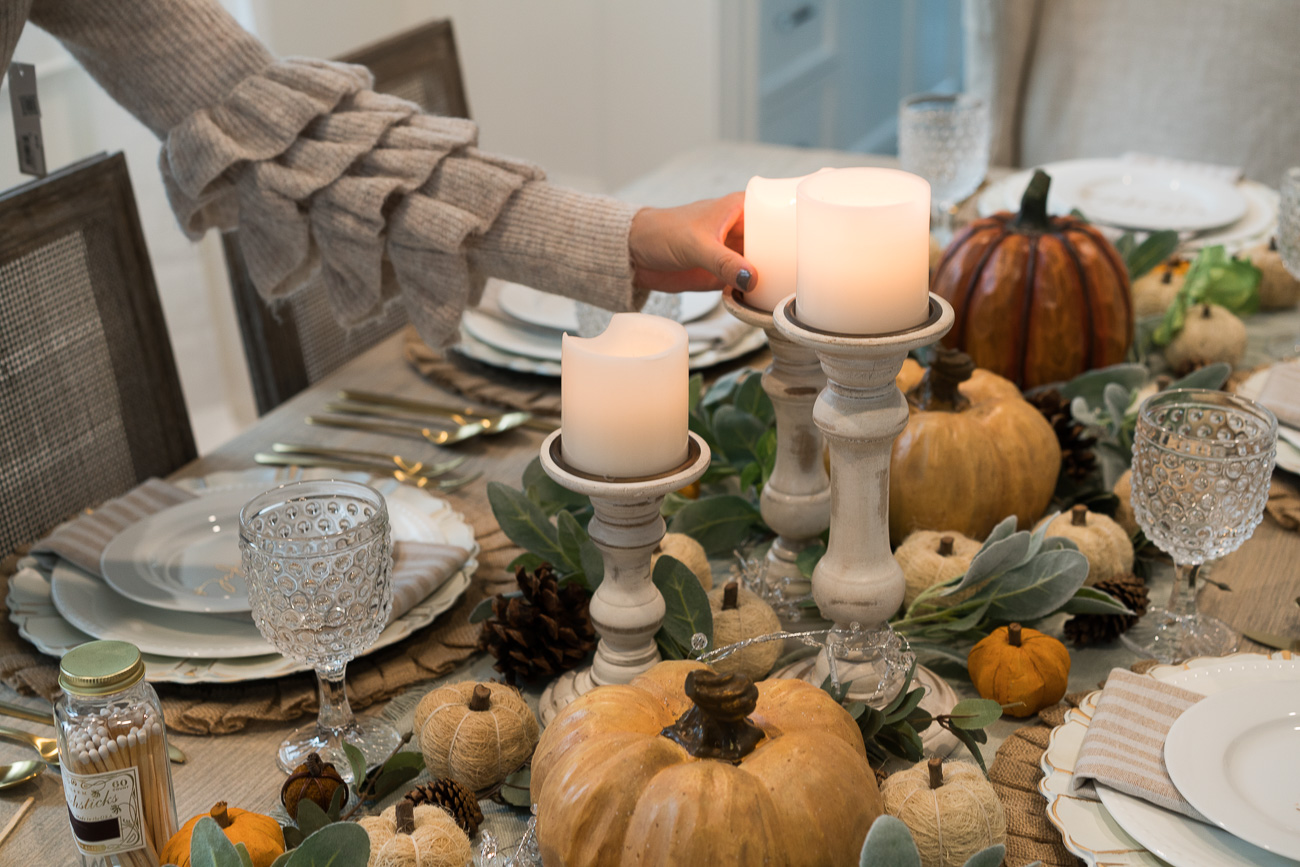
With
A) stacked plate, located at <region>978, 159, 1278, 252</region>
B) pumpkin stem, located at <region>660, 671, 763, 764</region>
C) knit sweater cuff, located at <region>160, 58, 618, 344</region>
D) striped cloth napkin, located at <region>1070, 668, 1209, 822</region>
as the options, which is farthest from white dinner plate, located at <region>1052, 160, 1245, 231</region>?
pumpkin stem, located at <region>660, 671, 763, 764</region>

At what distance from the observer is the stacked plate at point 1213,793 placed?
1.98 feet

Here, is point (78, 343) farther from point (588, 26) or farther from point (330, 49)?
point (588, 26)

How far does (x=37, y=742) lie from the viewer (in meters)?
0.75

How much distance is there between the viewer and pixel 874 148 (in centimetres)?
457

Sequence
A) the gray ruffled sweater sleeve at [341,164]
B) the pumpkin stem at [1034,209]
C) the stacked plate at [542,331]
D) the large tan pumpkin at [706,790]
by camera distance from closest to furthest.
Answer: the large tan pumpkin at [706,790] < the gray ruffled sweater sleeve at [341,164] < the pumpkin stem at [1034,209] < the stacked plate at [542,331]

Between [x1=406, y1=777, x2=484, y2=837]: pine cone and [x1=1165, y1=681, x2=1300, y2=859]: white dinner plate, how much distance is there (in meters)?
0.38

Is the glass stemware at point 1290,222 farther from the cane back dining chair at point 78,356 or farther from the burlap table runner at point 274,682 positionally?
the cane back dining chair at point 78,356

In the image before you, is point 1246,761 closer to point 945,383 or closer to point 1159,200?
point 945,383

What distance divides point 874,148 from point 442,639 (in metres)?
4.04

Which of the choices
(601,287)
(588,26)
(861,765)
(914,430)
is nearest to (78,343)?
(601,287)

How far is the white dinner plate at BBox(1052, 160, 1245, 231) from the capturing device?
151cm

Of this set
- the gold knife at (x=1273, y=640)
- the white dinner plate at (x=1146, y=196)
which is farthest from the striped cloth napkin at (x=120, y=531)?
the white dinner plate at (x=1146, y=196)

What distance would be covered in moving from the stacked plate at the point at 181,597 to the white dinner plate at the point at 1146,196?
1.01 meters

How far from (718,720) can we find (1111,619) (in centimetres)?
39
